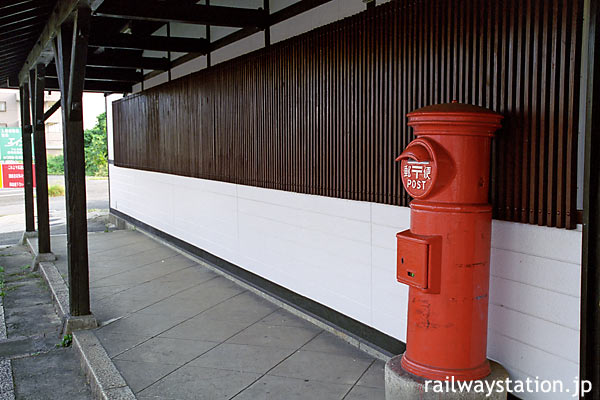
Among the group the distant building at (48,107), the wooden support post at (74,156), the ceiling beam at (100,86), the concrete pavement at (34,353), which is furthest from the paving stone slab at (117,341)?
the distant building at (48,107)

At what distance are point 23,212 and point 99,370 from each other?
54.5ft

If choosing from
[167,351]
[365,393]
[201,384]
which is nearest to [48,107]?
[167,351]

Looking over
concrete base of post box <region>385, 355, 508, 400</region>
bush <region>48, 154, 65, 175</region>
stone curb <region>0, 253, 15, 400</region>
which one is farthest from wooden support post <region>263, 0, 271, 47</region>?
bush <region>48, 154, 65, 175</region>

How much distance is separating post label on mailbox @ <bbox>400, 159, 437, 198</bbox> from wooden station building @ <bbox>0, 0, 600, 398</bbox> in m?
0.55

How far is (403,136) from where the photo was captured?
420cm

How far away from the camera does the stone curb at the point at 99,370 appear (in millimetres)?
4215

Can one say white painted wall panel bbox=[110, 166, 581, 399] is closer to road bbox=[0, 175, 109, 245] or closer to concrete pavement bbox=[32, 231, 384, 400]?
concrete pavement bbox=[32, 231, 384, 400]

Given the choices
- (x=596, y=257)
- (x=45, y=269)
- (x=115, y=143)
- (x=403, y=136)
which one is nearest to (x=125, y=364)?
(x=403, y=136)

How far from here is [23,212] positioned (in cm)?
1922

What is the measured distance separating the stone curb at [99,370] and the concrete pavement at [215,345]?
70mm

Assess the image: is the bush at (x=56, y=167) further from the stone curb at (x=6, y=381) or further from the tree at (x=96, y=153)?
the stone curb at (x=6, y=381)

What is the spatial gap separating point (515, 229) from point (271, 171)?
3.41 m

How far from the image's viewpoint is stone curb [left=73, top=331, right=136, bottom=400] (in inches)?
166

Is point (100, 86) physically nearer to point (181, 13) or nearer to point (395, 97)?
point (181, 13)
